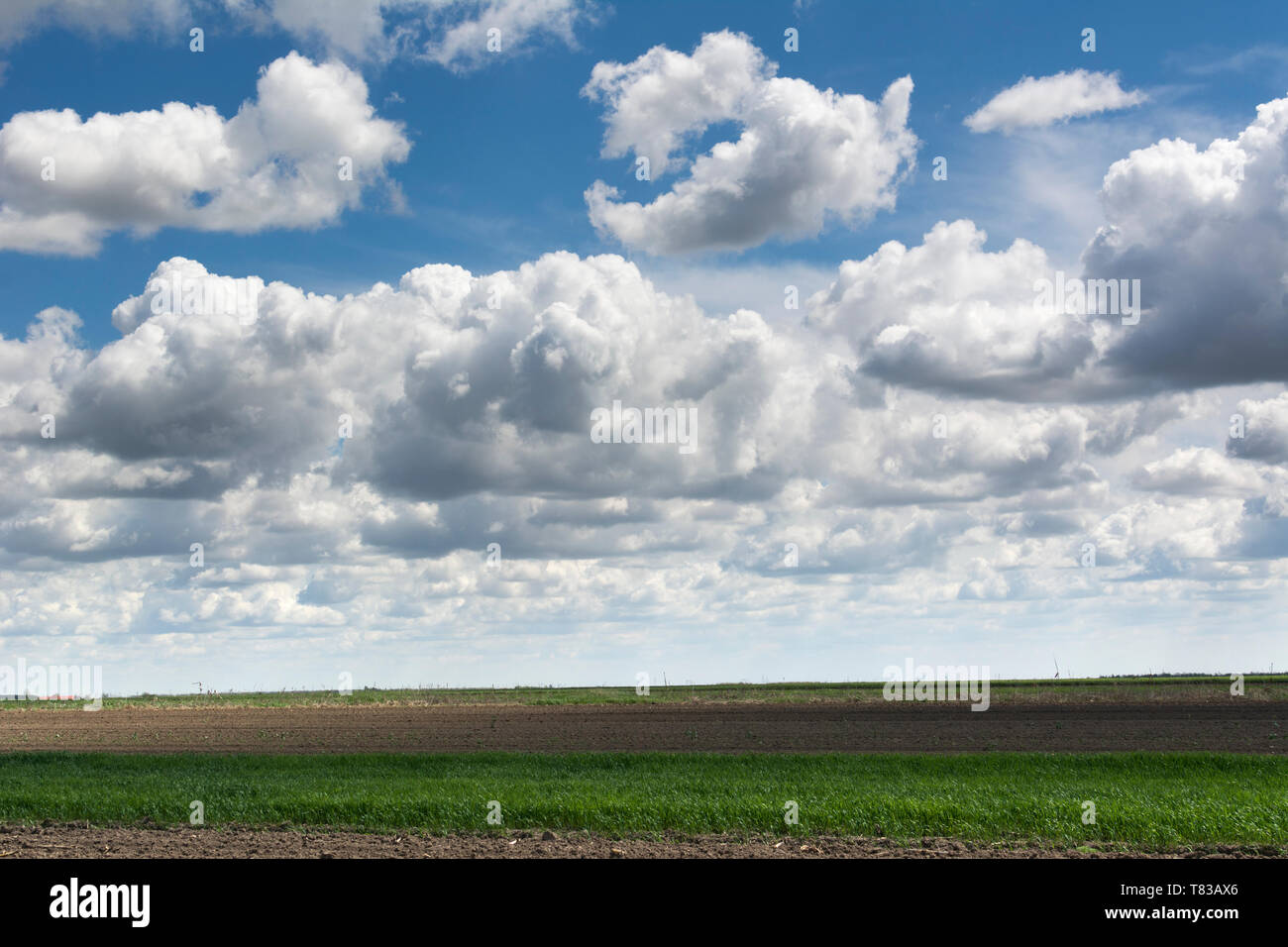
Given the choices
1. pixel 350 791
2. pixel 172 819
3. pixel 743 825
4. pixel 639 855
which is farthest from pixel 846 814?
pixel 172 819

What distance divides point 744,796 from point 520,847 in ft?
18.1

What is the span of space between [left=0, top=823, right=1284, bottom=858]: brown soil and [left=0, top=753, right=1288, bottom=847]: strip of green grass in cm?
72

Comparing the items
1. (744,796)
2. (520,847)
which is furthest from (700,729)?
(520,847)

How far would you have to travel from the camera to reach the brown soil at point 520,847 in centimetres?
1566

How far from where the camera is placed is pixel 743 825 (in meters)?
18.1

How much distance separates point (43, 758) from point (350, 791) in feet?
75.4

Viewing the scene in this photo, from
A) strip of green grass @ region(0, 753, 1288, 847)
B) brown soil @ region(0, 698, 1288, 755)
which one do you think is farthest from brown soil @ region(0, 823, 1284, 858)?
brown soil @ region(0, 698, 1288, 755)

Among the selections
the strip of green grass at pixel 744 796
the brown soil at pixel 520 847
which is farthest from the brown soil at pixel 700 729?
the brown soil at pixel 520 847

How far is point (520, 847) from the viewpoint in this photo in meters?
16.6

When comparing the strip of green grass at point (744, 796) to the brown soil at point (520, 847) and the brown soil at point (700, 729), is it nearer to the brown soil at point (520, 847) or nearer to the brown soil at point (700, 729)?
the brown soil at point (520, 847)

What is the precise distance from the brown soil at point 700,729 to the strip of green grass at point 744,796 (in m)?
8.92

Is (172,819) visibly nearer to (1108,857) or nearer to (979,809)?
(979,809)
